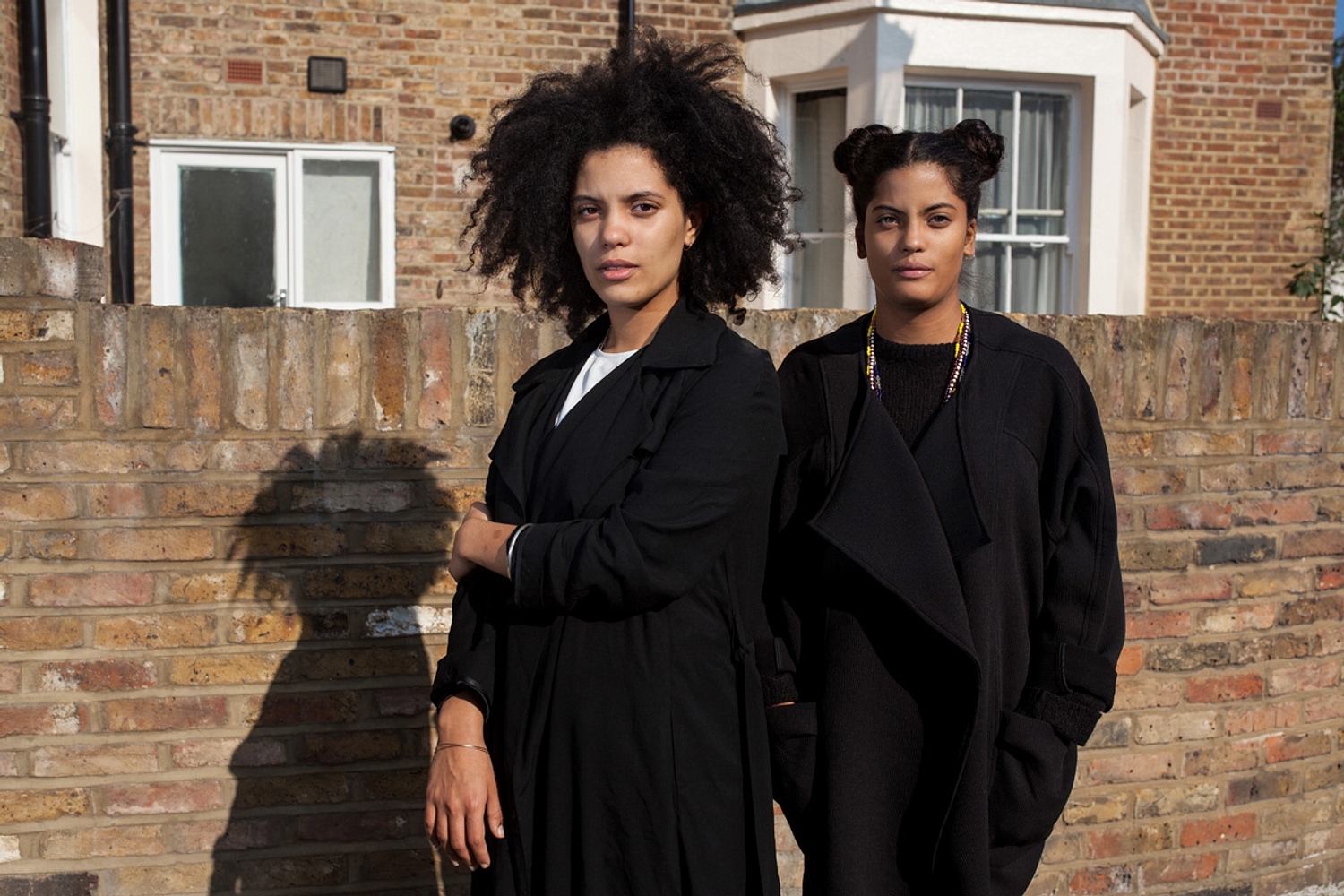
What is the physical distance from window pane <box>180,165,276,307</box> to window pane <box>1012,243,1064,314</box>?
5198 millimetres

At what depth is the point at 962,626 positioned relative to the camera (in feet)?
6.47

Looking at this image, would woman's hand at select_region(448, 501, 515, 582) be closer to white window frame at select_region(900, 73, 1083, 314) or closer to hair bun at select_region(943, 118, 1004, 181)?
hair bun at select_region(943, 118, 1004, 181)

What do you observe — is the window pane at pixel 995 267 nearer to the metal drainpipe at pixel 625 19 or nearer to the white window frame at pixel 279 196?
the metal drainpipe at pixel 625 19

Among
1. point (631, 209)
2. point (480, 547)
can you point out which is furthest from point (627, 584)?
point (631, 209)

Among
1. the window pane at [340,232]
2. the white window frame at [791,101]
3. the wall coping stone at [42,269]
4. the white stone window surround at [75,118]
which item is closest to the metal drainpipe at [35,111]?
the white stone window surround at [75,118]

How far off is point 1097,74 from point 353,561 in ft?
21.9

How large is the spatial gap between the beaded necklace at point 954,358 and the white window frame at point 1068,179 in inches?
235

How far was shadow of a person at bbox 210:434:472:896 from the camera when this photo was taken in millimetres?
3076

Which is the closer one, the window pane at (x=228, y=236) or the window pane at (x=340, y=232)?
the window pane at (x=228, y=236)

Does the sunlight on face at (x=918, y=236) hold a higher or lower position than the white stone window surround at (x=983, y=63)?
lower

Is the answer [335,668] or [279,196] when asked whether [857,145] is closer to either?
[335,668]

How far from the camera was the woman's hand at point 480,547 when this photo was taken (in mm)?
1854

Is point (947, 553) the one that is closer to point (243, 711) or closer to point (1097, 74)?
point (243, 711)

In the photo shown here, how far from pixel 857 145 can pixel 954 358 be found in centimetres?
45
